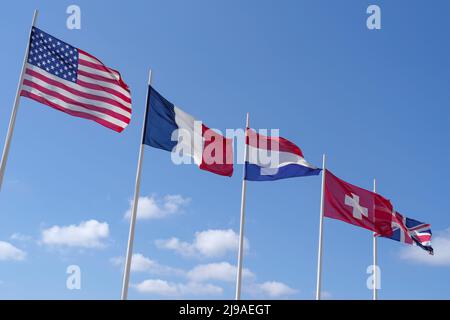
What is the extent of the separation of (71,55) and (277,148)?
Result: 1108 cm

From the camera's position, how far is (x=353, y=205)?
29016 mm

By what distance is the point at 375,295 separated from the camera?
34.1 metres

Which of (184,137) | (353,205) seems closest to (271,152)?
(184,137)

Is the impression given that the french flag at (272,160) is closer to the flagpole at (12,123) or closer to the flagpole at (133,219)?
the flagpole at (133,219)

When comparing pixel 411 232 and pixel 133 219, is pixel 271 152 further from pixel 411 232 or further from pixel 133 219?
pixel 411 232

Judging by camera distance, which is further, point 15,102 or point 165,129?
point 165,129

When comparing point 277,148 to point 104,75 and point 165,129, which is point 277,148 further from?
point 104,75

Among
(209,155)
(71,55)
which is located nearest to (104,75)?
(71,55)

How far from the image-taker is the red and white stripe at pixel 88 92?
1834 cm

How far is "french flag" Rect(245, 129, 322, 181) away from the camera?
84.2 feet

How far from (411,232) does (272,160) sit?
14.0 metres

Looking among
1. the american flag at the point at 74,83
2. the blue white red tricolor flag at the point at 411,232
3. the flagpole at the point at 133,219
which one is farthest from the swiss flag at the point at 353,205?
the american flag at the point at 74,83

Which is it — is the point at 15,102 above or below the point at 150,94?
below
